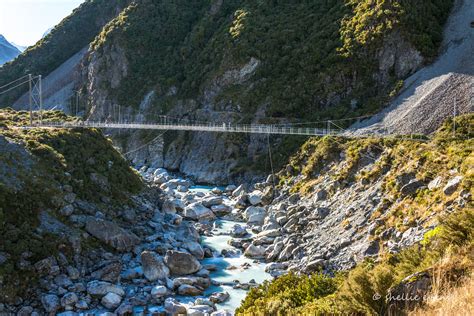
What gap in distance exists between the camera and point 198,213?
34.5 metres

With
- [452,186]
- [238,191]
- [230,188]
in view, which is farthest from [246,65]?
[452,186]

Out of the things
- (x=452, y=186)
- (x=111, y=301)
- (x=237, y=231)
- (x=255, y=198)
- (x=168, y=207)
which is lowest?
(x=111, y=301)

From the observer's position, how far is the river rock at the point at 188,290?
21562 millimetres

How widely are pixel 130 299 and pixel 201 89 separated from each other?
4362 cm

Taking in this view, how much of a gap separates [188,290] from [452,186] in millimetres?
12819

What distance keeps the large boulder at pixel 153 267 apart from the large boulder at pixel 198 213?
1089cm

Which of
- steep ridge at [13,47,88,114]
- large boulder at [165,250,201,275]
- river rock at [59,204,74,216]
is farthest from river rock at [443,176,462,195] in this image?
steep ridge at [13,47,88,114]

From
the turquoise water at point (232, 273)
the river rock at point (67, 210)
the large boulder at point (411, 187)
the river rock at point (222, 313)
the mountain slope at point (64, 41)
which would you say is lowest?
the turquoise water at point (232, 273)

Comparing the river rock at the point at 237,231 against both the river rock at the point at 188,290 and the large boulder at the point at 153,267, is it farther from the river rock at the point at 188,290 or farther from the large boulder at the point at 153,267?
the river rock at the point at 188,290

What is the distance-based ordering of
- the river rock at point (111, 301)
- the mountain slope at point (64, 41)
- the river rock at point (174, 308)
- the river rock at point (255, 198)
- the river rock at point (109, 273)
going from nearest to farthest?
the river rock at point (174, 308), the river rock at point (111, 301), the river rock at point (109, 273), the river rock at point (255, 198), the mountain slope at point (64, 41)

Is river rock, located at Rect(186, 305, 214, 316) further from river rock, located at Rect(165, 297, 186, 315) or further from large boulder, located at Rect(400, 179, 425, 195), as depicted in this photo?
large boulder, located at Rect(400, 179, 425, 195)

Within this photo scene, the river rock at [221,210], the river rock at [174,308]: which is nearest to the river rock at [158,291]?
the river rock at [174,308]

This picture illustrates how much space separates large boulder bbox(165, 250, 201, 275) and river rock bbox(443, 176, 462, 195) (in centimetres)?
1246

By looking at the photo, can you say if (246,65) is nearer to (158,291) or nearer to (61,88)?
(158,291)
